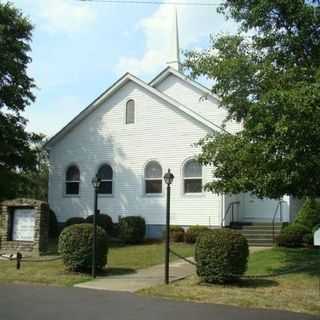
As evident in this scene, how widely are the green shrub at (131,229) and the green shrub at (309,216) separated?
6279 millimetres

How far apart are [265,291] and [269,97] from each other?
4.17 m

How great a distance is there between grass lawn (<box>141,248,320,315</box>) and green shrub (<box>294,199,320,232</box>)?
6.48 metres

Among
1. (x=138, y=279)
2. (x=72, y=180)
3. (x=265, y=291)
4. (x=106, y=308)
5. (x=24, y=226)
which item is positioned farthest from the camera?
(x=72, y=180)

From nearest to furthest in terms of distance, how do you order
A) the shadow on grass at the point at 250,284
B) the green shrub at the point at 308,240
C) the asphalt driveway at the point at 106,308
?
the asphalt driveway at the point at 106,308
the shadow on grass at the point at 250,284
the green shrub at the point at 308,240

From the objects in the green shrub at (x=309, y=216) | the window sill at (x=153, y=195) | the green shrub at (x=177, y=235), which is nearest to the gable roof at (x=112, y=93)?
the window sill at (x=153, y=195)

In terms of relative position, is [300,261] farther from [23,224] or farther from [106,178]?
[106,178]

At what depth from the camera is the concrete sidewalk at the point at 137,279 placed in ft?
46.6

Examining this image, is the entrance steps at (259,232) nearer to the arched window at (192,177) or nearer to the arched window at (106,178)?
the arched window at (192,177)

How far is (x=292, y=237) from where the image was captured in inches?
883

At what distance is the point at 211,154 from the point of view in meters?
16.3

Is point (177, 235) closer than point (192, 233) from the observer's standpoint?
No

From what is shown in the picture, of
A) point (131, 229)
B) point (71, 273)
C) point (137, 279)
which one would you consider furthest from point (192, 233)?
point (137, 279)

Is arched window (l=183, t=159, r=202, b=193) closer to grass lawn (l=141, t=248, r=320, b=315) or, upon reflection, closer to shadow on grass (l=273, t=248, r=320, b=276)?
shadow on grass (l=273, t=248, r=320, b=276)

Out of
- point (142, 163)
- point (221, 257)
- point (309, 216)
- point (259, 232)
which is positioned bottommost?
point (221, 257)
